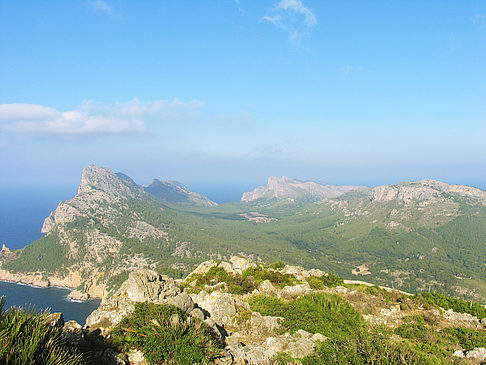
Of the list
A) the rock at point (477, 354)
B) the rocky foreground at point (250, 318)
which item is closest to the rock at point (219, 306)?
the rocky foreground at point (250, 318)

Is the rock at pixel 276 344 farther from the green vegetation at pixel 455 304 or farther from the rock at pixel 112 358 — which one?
the green vegetation at pixel 455 304

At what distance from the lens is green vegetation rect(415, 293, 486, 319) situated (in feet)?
57.1

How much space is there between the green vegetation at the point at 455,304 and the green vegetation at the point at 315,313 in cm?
774

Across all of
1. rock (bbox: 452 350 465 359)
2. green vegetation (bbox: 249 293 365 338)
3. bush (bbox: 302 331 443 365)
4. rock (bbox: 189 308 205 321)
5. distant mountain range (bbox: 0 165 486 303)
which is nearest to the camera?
bush (bbox: 302 331 443 365)

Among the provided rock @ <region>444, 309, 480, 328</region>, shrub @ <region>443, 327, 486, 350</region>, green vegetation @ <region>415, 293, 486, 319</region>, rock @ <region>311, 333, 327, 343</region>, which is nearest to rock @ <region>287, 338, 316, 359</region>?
rock @ <region>311, 333, 327, 343</region>

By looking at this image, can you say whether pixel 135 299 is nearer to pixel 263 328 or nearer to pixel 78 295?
pixel 263 328

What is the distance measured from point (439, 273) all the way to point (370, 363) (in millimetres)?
162217

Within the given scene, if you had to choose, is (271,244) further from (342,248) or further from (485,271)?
(485,271)

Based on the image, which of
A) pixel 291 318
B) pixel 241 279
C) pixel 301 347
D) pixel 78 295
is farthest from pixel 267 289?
pixel 78 295

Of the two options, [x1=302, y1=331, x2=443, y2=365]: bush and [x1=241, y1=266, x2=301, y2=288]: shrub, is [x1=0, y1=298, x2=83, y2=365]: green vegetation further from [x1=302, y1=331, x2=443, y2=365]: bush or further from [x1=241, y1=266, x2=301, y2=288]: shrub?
[x1=241, y1=266, x2=301, y2=288]: shrub

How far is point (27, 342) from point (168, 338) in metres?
5.24

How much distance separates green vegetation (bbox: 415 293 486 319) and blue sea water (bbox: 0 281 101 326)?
9525cm

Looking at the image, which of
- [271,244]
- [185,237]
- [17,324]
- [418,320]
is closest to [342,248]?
[271,244]

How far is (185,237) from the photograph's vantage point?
17538 centimetres
